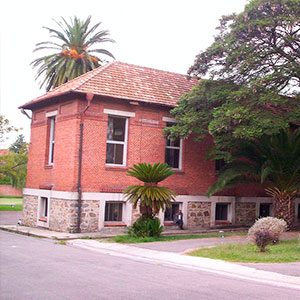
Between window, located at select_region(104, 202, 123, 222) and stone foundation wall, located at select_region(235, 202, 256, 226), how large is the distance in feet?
21.7

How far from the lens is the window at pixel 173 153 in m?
23.2

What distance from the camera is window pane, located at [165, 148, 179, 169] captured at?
23.2 m

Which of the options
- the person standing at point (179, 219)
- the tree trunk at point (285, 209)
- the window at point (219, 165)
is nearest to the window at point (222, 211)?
the window at point (219, 165)

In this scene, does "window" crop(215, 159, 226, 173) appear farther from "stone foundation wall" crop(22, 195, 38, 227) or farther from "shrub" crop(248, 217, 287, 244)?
"shrub" crop(248, 217, 287, 244)

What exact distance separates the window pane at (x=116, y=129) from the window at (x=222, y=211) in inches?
257

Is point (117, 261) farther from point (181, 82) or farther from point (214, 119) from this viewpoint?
point (181, 82)

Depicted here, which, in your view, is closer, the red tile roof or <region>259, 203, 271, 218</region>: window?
the red tile roof

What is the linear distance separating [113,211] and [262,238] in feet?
30.1

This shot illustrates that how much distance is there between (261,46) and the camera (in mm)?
19141

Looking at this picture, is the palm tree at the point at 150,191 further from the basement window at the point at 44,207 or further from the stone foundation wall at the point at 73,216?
the basement window at the point at 44,207

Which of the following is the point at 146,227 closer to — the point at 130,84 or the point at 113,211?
the point at 113,211

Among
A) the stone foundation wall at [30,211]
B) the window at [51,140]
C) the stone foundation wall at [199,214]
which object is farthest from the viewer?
the stone foundation wall at [30,211]

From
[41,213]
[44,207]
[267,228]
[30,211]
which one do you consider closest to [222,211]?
[44,207]

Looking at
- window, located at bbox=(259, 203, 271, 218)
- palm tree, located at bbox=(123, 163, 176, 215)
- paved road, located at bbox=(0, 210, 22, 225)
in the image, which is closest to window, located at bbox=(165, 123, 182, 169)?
palm tree, located at bbox=(123, 163, 176, 215)
